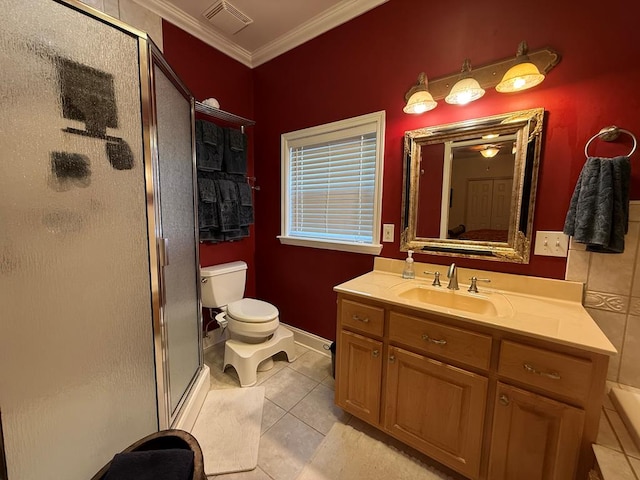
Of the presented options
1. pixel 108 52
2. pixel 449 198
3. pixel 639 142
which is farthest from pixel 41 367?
pixel 639 142

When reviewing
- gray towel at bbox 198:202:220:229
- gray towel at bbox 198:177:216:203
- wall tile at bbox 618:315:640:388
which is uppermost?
gray towel at bbox 198:177:216:203

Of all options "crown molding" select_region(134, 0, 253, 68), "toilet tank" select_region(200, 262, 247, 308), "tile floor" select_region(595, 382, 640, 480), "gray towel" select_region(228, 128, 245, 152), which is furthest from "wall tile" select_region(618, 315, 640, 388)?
"crown molding" select_region(134, 0, 253, 68)

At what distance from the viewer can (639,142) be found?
1.10m

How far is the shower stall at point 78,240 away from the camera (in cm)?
82

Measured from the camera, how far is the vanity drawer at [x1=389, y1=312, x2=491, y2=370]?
106 centimetres

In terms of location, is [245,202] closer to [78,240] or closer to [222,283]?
[222,283]

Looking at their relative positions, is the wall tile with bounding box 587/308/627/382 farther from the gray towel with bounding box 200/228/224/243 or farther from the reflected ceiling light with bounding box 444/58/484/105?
the gray towel with bounding box 200/228/224/243

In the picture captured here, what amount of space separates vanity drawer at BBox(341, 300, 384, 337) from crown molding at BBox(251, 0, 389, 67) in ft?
6.28

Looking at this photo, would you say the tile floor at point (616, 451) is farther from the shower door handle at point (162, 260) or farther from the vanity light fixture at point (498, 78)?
the shower door handle at point (162, 260)

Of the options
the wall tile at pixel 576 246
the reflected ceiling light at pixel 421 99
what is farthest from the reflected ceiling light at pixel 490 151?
the wall tile at pixel 576 246

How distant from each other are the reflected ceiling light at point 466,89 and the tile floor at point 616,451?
151cm

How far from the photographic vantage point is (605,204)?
3.51ft

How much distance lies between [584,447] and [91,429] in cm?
183

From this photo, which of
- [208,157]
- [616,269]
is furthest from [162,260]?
[616,269]
